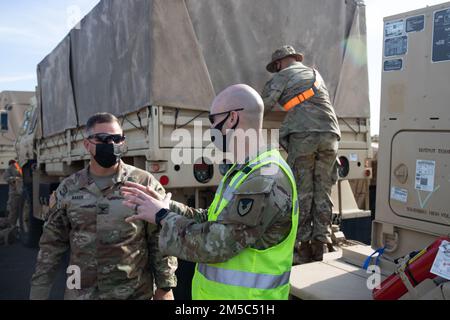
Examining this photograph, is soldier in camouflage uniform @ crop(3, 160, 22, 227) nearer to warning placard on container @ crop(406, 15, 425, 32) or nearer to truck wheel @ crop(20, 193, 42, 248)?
truck wheel @ crop(20, 193, 42, 248)

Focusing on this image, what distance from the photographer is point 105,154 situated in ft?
6.75

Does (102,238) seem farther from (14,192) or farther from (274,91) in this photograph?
(14,192)

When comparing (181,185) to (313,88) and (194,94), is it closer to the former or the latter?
(194,94)

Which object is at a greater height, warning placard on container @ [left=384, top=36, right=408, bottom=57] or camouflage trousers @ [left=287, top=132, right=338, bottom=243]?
warning placard on container @ [left=384, top=36, right=408, bottom=57]

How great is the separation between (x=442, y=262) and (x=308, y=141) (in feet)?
5.94

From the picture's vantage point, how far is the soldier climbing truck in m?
3.08

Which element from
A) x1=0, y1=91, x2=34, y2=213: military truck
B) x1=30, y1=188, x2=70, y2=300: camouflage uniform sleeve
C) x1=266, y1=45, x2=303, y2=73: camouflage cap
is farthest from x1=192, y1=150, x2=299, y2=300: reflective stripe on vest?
x1=0, y1=91, x2=34, y2=213: military truck

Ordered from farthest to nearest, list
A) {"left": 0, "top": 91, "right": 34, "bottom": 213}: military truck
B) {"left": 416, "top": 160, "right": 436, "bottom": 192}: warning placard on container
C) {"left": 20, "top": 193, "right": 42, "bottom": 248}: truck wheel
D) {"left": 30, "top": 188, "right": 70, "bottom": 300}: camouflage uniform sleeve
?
{"left": 0, "top": 91, "right": 34, "bottom": 213}: military truck < {"left": 20, "top": 193, "right": 42, "bottom": 248}: truck wheel < {"left": 30, "top": 188, "right": 70, "bottom": 300}: camouflage uniform sleeve < {"left": 416, "top": 160, "right": 436, "bottom": 192}: warning placard on container

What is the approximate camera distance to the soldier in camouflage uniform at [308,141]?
3279 millimetres

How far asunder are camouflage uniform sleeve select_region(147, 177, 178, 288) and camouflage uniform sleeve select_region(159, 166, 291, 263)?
2.23 ft

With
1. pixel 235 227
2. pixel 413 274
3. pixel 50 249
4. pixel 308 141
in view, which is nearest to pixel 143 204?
pixel 235 227

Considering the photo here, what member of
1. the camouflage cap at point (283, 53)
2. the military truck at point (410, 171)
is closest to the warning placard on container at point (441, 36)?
the military truck at point (410, 171)

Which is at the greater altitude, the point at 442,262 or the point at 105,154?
the point at 105,154
